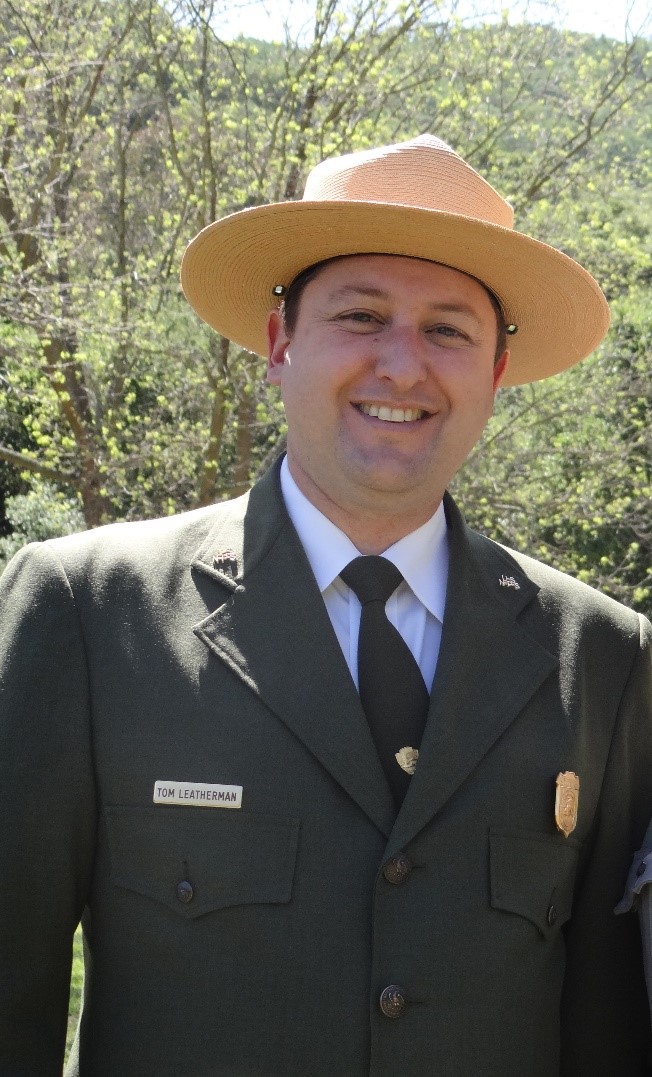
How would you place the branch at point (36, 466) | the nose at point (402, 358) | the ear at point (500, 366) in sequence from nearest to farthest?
the nose at point (402, 358) → the ear at point (500, 366) → the branch at point (36, 466)

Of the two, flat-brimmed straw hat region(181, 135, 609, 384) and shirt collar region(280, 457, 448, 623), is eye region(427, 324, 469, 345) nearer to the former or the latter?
flat-brimmed straw hat region(181, 135, 609, 384)

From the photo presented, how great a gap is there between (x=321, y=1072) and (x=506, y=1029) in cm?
33

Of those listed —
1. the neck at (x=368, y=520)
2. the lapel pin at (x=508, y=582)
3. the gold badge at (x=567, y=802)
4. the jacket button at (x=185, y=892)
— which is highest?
the neck at (x=368, y=520)

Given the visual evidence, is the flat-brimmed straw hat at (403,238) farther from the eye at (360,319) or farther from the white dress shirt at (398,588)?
the white dress shirt at (398,588)

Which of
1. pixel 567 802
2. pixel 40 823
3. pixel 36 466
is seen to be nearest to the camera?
pixel 40 823

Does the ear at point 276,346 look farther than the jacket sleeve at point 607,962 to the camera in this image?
Yes

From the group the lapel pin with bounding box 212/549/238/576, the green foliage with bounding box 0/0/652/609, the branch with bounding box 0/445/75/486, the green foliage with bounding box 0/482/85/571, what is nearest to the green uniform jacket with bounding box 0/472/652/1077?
the lapel pin with bounding box 212/549/238/576

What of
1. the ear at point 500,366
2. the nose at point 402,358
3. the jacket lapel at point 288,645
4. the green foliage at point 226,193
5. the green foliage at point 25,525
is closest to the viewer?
the jacket lapel at point 288,645

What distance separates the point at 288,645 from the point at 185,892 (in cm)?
44

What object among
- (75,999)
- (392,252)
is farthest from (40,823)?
(75,999)

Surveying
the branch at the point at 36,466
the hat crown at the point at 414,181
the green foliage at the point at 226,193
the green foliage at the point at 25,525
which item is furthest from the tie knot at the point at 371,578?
the green foliage at the point at 25,525

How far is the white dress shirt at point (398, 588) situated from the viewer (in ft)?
7.23

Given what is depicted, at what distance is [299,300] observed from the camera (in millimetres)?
2379

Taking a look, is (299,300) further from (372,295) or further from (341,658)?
Result: (341,658)
